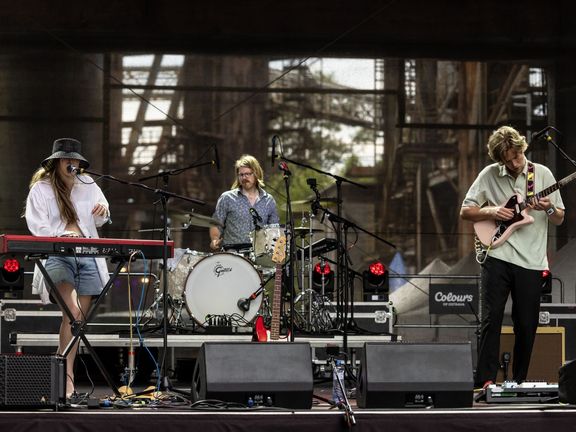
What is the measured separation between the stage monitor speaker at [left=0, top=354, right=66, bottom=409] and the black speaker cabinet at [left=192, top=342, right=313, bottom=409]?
2.43ft

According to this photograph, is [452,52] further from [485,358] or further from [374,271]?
[485,358]

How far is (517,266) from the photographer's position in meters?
6.79

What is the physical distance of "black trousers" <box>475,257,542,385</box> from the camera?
675 centimetres

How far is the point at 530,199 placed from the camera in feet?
22.4

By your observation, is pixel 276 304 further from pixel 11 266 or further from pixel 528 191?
pixel 11 266

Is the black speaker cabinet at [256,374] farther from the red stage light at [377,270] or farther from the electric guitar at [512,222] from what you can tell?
the red stage light at [377,270]

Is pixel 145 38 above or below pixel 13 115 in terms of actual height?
above

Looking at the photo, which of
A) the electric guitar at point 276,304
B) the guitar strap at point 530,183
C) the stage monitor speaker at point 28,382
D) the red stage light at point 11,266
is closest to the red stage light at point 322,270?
the electric guitar at point 276,304

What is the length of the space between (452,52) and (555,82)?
4.01ft

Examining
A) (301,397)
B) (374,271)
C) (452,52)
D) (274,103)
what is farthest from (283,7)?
(301,397)

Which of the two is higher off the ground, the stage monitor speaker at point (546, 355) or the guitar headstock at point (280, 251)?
the guitar headstock at point (280, 251)

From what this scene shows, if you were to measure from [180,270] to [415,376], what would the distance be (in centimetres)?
417

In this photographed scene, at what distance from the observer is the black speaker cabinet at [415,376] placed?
17.9 ft

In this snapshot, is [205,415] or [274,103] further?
[274,103]
